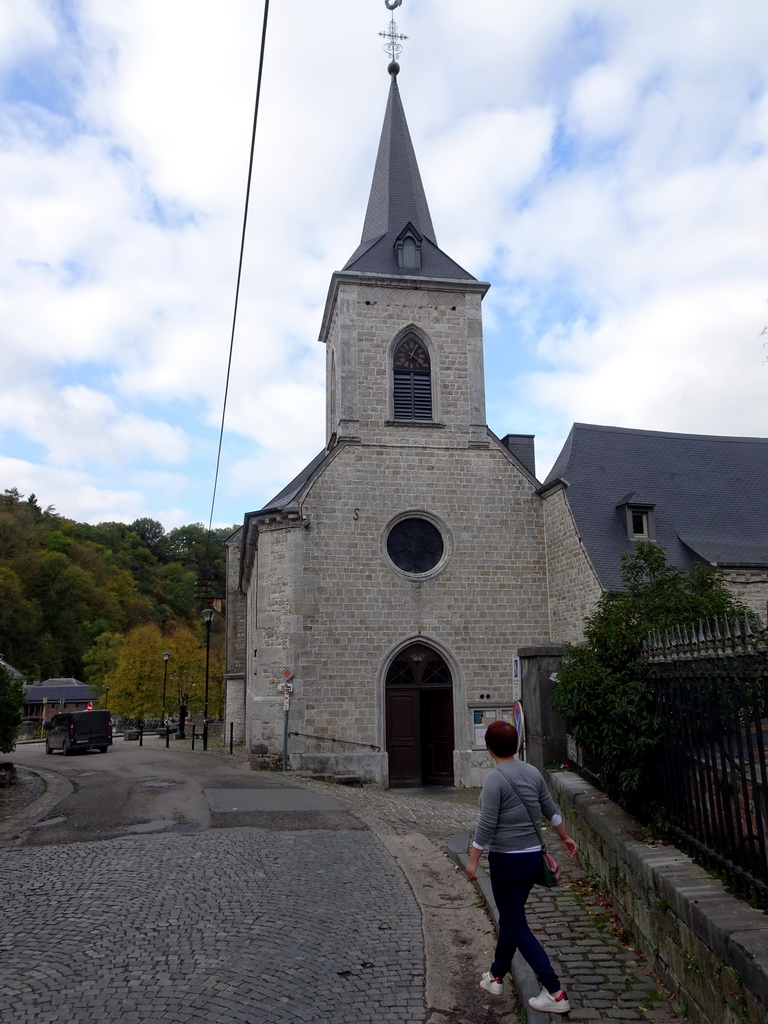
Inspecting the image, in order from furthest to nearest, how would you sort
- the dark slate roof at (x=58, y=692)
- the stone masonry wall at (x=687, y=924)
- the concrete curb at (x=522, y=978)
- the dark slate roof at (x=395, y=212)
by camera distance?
1. the dark slate roof at (x=58, y=692)
2. the dark slate roof at (x=395, y=212)
3. the concrete curb at (x=522, y=978)
4. the stone masonry wall at (x=687, y=924)

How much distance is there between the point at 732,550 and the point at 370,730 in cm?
938

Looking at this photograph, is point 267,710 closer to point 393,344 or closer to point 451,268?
point 393,344

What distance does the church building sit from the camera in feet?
58.1

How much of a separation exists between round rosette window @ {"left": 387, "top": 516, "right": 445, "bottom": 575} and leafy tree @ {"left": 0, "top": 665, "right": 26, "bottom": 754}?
8.53m

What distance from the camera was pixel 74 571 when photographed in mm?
76875

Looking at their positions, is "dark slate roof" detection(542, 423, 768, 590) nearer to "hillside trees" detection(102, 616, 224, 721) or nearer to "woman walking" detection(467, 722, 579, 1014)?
"woman walking" detection(467, 722, 579, 1014)

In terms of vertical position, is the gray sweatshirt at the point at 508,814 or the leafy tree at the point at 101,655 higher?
the leafy tree at the point at 101,655

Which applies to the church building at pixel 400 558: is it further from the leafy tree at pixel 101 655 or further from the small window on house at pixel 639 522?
the leafy tree at pixel 101 655

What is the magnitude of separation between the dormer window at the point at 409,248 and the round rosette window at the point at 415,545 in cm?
699

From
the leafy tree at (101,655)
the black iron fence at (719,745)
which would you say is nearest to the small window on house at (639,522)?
the black iron fence at (719,745)

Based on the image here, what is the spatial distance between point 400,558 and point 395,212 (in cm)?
1018

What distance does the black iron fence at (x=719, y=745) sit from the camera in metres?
3.96

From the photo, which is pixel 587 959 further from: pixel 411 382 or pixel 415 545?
pixel 411 382

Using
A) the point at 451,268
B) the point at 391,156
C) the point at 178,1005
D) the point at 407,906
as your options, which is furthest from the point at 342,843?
the point at 391,156
